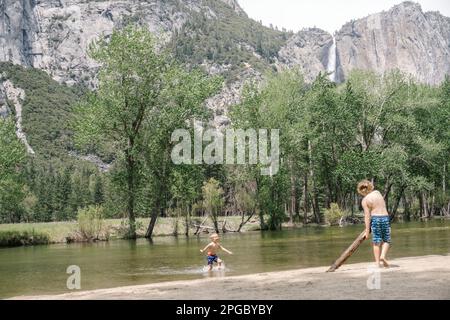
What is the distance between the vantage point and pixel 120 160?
1996 inches

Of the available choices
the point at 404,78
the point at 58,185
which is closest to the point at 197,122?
the point at 404,78

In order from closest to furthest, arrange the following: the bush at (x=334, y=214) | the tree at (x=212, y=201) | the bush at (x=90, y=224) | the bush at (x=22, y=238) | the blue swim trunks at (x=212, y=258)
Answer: the blue swim trunks at (x=212, y=258) → the bush at (x=22, y=238) → the bush at (x=90, y=224) → the tree at (x=212, y=201) → the bush at (x=334, y=214)

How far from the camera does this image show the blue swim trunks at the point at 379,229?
15799mm

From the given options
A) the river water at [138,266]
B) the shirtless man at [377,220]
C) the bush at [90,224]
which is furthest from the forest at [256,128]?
the shirtless man at [377,220]

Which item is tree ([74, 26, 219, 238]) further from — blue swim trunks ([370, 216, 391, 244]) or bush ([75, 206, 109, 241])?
blue swim trunks ([370, 216, 391, 244])

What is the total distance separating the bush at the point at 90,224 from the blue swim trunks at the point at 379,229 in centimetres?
3272

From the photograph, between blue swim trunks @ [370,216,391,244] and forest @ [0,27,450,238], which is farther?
forest @ [0,27,450,238]

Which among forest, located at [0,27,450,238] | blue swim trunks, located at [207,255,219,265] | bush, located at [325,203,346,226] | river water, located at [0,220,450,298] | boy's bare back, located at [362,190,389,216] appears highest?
forest, located at [0,27,450,238]

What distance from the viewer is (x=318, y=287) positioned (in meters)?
12.8

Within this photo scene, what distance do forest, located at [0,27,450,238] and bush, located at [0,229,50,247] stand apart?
11.3 feet

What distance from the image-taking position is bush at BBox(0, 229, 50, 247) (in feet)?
143

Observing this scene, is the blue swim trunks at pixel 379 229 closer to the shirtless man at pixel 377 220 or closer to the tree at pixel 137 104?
the shirtless man at pixel 377 220

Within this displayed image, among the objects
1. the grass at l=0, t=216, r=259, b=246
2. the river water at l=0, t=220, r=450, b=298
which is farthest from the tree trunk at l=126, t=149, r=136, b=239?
the river water at l=0, t=220, r=450, b=298
